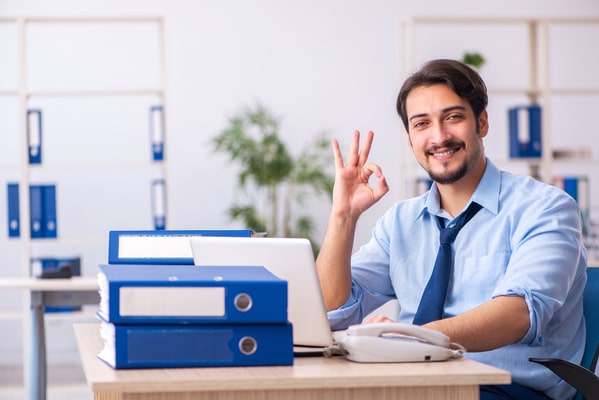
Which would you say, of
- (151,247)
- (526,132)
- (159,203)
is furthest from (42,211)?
(151,247)

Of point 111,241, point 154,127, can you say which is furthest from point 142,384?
point 154,127

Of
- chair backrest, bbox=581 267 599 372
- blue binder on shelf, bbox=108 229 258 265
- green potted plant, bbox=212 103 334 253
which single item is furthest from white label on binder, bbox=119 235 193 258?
green potted plant, bbox=212 103 334 253

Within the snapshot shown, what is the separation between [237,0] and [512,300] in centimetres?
506

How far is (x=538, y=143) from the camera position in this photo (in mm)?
5727

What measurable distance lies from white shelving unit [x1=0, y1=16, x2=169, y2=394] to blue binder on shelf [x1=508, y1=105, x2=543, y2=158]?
2.38 m

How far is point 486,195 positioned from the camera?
2.30m

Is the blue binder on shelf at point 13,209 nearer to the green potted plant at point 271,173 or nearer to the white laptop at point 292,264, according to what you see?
the green potted plant at point 271,173

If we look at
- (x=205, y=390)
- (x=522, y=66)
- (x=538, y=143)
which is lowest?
(x=205, y=390)

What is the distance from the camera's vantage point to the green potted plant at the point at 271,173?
6082 millimetres

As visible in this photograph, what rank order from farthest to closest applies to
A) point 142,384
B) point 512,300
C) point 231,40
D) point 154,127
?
point 231,40, point 154,127, point 512,300, point 142,384

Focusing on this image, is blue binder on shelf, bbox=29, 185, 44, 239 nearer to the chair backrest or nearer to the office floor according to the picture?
the office floor

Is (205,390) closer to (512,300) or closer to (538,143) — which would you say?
(512,300)

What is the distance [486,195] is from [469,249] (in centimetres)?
14

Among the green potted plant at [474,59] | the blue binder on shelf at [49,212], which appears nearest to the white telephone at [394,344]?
the blue binder on shelf at [49,212]
